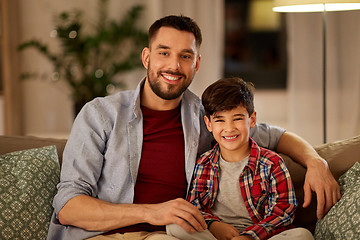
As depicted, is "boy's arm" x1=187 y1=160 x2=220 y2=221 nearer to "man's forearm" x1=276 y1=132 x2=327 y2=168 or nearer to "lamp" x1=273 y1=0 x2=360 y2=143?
"man's forearm" x1=276 y1=132 x2=327 y2=168

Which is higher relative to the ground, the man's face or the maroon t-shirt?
the man's face

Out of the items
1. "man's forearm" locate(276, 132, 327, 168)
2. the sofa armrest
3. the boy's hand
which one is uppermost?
the sofa armrest

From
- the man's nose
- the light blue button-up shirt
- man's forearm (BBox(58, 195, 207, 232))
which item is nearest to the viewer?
man's forearm (BBox(58, 195, 207, 232))

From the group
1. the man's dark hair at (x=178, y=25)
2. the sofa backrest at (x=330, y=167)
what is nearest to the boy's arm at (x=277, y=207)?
the sofa backrest at (x=330, y=167)

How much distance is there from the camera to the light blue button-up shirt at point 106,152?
1.96m

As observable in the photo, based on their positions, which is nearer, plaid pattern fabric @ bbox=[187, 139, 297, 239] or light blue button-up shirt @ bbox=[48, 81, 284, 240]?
plaid pattern fabric @ bbox=[187, 139, 297, 239]

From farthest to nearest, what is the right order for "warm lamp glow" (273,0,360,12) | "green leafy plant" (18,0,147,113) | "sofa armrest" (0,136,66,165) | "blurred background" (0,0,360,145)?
"blurred background" (0,0,360,145), "green leafy plant" (18,0,147,113), "warm lamp glow" (273,0,360,12), "sofa armrest" (0,136,66,165)

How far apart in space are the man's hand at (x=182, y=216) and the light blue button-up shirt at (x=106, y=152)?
0.77 feet

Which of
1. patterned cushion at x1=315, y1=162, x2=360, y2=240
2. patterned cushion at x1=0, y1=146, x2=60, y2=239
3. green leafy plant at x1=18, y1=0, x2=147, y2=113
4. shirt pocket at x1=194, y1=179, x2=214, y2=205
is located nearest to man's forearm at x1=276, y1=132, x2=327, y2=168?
patterned cushion at x1=315, y1=162, x2=360, y2=240

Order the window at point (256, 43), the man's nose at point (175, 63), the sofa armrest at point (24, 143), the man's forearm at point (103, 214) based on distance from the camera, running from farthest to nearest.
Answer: the window at point (256, 43)
the sofa armrest at point (24, 143)
the man's nose at point (175, 63)
the man's forearm at point (103, 214)

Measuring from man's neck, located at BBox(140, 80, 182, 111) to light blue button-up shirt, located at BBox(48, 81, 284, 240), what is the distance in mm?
54

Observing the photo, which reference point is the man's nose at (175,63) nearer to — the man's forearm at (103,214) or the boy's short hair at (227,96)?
the boy's short hair at (227,96)

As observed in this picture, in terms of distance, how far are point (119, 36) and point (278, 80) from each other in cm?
152

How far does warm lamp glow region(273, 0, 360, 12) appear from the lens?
2420 mm
